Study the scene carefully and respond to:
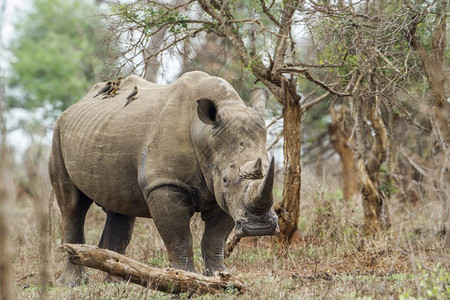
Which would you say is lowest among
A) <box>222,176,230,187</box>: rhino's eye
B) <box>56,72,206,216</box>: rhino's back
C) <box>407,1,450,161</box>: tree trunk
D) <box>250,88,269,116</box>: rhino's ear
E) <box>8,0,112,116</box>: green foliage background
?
<box>222,176,230,187</box>: rhino's eye

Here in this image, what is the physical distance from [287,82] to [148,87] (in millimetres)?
1745

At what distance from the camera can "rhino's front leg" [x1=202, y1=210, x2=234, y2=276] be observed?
624cm

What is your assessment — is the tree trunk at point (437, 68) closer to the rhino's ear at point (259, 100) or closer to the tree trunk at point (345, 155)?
the rhino's ear at point (259, 100)

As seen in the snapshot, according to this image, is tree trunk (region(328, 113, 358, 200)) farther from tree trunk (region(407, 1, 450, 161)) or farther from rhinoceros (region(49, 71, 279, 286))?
rhinoceros (region(49, 71, 279, 286))

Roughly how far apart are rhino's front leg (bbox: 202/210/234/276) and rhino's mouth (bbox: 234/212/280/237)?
1280 mm

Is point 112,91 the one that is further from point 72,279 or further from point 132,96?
point 72,279

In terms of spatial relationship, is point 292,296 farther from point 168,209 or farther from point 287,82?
point 287,82

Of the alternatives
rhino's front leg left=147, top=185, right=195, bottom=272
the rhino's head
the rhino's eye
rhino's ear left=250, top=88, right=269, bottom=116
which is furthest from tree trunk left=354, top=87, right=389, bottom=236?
the rhino's eye

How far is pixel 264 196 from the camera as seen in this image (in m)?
4.80

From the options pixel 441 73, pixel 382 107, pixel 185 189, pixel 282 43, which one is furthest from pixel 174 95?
pixel 382 107

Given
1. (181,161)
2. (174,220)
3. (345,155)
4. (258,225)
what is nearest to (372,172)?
(181,161)

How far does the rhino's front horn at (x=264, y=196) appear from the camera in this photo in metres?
4.68

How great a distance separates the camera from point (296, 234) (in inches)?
342

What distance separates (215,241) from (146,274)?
4.72ft
